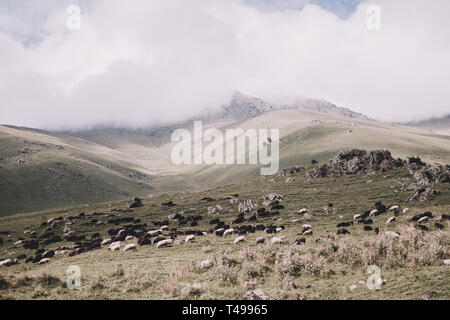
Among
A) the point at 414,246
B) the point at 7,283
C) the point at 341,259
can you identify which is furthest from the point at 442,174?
the point at 7,283

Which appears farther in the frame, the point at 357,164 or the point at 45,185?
the point at 45,185

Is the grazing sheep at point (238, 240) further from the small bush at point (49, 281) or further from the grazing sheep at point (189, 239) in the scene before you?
the small bush at point (49, 281)

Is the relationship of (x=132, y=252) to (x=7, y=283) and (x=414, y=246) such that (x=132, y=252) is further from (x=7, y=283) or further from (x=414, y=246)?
(x=414, y=246)

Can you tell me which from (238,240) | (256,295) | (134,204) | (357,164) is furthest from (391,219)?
(134,204)

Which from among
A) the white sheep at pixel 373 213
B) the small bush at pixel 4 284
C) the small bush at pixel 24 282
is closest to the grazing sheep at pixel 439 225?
the white sheep at pixel 373 213

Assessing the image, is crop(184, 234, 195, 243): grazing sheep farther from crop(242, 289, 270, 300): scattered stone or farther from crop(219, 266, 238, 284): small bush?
crop(242, 289, 270, 300): scattered stone

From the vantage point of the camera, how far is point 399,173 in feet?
199

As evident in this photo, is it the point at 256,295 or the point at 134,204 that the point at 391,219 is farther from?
the point at 134,204

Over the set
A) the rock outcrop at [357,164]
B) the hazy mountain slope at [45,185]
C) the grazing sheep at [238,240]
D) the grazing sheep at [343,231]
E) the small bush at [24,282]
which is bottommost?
the hazy mountain slope at [45,185]

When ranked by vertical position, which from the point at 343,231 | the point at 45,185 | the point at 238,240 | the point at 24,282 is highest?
the point at 24,282

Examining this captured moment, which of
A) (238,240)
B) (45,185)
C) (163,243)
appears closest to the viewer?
(238,240)

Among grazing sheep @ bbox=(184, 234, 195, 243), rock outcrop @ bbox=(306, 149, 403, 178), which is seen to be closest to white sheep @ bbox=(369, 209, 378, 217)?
grazing sheep @ bbox=(184, 234, 195, 243)

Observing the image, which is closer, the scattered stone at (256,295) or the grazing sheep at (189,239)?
the scattered stone at (256,295)
